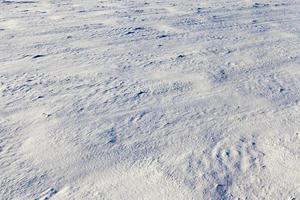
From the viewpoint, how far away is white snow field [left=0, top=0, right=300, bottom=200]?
204 centimetres

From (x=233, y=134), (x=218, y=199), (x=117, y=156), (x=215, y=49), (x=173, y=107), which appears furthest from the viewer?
(x=215, y=49)

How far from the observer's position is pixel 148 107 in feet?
8.84

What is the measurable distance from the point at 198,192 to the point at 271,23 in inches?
115

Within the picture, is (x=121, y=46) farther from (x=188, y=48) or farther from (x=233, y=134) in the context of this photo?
(x=233, y=134)

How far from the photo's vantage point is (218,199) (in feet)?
6.35

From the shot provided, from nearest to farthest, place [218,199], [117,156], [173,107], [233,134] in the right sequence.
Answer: [218,199] < [117,156] < [233,134] < [173,107]

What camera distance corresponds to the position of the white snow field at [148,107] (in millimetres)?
2045

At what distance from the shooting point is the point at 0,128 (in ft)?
7.95

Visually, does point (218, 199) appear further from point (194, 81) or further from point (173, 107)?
point (194, 81)

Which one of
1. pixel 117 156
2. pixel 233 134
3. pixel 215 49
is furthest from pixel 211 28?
pixel 117 156

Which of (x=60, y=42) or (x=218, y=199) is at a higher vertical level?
(x=60, y=42)

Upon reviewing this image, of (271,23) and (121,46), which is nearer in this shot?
(121,46)

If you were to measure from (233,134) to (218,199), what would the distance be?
57 cm

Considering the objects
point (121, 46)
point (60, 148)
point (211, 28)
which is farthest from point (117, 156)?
point (211, 28)
